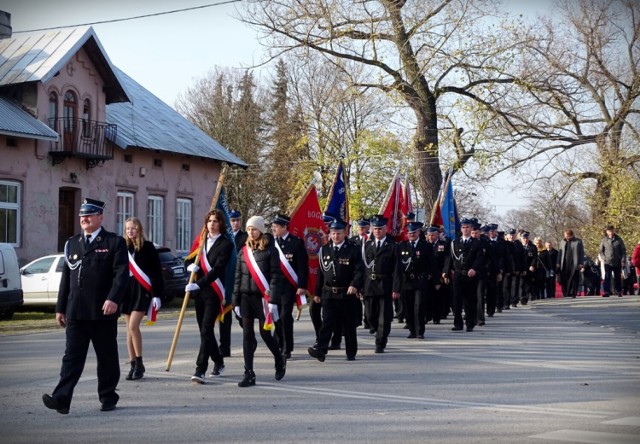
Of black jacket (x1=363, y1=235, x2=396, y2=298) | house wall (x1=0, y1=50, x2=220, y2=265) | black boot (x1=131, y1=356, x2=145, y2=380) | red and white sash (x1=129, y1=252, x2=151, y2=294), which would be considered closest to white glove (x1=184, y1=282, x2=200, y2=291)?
red and white sash (x1=129, y1=252, x2=151, y2=294)

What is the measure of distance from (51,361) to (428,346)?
5.78 metres

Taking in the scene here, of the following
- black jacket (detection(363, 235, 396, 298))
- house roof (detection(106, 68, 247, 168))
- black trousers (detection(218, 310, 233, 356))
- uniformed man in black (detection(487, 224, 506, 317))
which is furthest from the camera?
house roof (detection(106, 68, 247, 168))

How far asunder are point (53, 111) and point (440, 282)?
1759 cm

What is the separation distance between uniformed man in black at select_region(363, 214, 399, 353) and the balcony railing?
19.4 m

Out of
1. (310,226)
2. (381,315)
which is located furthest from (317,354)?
(310,226)

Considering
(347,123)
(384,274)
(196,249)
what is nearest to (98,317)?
(196,249)

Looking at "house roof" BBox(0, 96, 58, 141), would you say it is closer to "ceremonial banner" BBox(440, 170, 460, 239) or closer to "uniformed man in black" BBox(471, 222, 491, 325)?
"ceremonial banner" BBox(440, 170, 460, 239)

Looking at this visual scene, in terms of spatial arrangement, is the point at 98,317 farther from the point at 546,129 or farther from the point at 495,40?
the point at 546,129

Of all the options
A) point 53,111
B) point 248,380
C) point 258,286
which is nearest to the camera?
point 248,380

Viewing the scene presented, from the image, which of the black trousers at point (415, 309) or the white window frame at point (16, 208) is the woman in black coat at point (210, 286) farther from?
the white window frame at point (16, 208)

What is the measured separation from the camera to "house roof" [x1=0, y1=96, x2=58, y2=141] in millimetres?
30172

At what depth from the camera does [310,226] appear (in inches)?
714

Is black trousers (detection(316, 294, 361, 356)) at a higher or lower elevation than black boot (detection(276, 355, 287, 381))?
higher

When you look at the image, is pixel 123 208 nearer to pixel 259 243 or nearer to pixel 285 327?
pixel 285 327
